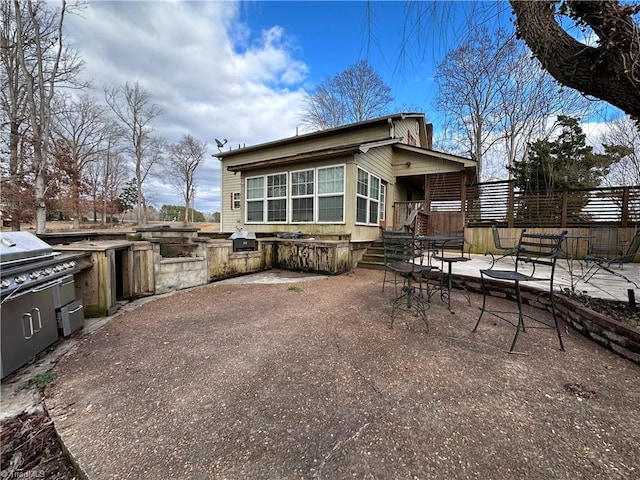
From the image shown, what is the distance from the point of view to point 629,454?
1429mm

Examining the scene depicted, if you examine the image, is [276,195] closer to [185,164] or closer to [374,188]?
[374,188]

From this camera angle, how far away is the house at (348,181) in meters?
7.61

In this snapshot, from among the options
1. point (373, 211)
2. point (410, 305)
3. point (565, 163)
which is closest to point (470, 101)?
point (565, 163)

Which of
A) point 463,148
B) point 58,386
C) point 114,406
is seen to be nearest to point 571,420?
point 114,406

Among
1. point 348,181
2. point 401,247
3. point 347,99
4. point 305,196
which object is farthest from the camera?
point 347,99

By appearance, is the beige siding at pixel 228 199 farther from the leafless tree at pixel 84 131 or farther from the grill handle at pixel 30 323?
the leafless tree at pixel 84 131

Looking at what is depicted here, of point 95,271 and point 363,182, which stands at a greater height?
point 363,182

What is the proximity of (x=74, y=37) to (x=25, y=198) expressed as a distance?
7.17 m

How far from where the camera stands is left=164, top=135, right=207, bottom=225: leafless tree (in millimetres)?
31500

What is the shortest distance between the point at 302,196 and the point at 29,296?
6668 millimetres

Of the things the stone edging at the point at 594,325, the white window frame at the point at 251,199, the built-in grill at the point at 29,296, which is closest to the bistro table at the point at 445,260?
the stone edging at the point at 594,325

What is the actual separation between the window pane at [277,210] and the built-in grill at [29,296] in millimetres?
6191

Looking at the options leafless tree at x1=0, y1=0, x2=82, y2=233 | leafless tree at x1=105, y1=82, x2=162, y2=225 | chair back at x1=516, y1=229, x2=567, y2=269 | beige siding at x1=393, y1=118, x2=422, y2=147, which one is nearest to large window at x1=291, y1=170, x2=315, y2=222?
beige siding at x1=393, y1=118, x2=422, y2=147

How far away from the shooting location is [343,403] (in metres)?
1.87
